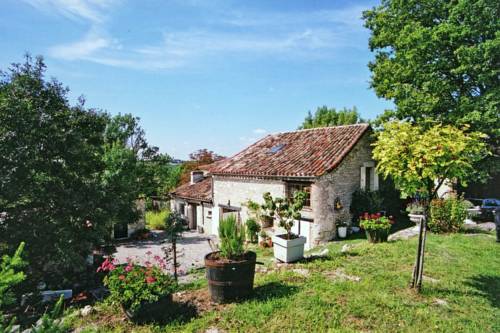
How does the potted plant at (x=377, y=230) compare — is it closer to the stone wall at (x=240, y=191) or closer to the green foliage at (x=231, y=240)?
the stone wall at (x=240, y=191)

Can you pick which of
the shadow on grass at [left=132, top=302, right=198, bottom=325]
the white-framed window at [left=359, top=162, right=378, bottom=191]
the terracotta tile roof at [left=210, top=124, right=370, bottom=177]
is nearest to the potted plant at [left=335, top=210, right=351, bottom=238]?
the white-framed window at [left=359, top=162, right=378, bottom=191]

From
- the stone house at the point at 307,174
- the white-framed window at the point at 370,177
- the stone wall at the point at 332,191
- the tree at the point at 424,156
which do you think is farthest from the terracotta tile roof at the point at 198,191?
the tree at the point at 424,156

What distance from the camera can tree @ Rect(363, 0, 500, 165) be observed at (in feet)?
42.4

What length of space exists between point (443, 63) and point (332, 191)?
8021 mm

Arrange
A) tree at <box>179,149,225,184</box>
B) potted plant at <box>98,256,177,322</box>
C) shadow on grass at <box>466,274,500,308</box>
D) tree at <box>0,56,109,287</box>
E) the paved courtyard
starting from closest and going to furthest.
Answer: potted plant at <box>98,256,177,322</box> < shadow on grass at <box>466,274,500,308</box> < tree at <box>0,56,109,287</box> < the paved courtyard < tree at <box>179,149,225,184</box>

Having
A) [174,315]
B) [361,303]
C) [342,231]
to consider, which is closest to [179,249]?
[342,231]

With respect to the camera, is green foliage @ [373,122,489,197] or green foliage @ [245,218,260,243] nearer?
green foliage @ [373,122,489,197]

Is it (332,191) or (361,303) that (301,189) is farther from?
(361,303)

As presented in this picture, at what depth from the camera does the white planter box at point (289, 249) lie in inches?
337

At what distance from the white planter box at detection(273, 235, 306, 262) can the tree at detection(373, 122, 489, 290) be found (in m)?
3.12

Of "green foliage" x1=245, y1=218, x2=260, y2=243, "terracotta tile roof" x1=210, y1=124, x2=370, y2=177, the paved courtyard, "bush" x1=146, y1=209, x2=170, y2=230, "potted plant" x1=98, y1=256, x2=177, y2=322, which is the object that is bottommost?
the paved courtyard

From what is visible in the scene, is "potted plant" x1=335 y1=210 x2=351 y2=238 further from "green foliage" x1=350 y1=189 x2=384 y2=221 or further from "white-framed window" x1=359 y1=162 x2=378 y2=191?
"white-framed window" x1=359 y1=162 x2=378 y2=191

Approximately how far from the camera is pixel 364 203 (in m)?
14.6

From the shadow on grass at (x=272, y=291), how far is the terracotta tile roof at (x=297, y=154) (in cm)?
720
